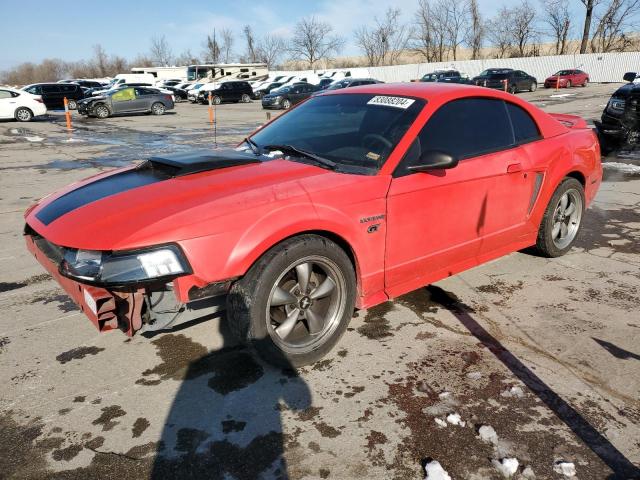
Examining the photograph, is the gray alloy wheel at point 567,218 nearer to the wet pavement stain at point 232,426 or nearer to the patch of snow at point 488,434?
the patch of snow at point 488,434

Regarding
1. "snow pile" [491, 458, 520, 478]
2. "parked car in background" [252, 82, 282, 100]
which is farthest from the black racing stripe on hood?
"parked car in background" [252, 82, 282, 100]

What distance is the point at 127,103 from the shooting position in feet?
81.1

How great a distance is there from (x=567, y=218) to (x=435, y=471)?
11.2ft

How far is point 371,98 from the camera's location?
3.68 m

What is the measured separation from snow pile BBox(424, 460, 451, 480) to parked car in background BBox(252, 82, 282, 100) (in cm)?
3653

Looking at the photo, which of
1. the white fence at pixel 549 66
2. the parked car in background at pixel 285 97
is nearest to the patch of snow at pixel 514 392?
the parked car in background at pixel 285 97

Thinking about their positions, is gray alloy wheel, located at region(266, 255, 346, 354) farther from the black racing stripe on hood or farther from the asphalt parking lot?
the black racing stripe on hood

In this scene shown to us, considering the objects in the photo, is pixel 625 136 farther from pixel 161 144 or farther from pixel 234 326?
pixel 161 144

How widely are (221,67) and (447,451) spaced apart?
5218cm

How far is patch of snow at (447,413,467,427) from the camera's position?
2.42 metres

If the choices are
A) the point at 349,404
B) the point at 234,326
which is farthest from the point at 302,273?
the point at 349,404

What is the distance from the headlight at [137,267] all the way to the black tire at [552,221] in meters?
3.32

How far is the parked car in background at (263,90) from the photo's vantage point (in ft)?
122

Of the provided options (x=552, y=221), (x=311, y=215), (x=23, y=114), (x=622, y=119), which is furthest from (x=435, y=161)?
(x=23, y=114)
